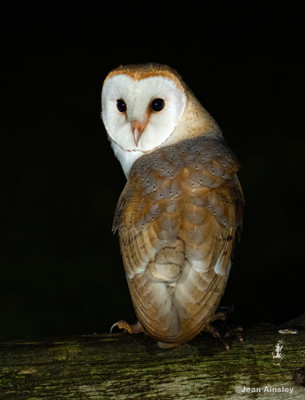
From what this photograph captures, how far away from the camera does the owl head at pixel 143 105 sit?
1.81 meters

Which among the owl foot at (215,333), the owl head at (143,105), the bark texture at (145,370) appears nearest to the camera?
the bark texture at (145,370)

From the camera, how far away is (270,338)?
148 cm

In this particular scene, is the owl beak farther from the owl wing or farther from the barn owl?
the owl wing

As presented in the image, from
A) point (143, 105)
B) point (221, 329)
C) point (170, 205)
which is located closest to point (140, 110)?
point (143, 105)

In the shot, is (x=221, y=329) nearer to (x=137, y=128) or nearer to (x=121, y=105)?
(x=137, y=128)

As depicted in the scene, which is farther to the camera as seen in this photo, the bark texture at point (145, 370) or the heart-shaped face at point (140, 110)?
the heart-shaped face at point (140, 110)

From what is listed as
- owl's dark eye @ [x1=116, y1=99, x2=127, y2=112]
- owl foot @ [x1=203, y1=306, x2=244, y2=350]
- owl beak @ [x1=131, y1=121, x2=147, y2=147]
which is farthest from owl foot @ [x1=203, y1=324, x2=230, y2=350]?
owl's dark eye @ [x1=116, y1=99, x2=127, y2=112]

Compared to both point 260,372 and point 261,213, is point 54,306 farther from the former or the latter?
point 260,372

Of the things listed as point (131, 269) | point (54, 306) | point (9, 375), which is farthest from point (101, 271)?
point (9, 375)

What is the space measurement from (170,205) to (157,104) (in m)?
0.40

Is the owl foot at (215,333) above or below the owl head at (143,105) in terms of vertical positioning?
below

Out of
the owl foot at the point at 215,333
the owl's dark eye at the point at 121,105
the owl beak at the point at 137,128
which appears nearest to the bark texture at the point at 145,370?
the owl foot at the point at 215,333

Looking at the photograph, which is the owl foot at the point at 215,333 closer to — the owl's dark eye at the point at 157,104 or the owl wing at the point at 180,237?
the owl wing at the point at 180,237

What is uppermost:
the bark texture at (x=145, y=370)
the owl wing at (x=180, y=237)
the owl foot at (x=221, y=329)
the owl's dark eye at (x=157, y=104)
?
the owl's dark eye at (x=157, y=104)
